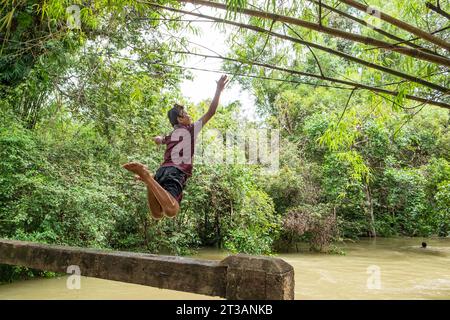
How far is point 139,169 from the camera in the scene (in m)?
2.51

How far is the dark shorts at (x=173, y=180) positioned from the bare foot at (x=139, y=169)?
433 mm

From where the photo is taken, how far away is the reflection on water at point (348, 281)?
21.7 feet

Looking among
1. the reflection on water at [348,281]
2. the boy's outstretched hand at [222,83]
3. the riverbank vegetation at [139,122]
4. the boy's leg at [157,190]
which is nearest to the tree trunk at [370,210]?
the riverbank vegetation at [139,122]

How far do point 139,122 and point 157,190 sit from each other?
6.17 metres

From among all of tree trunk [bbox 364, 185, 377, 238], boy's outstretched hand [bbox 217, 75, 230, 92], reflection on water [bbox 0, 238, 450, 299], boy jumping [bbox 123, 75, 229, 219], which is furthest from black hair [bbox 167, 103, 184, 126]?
tree trunk [bbox 364, 185, 377, 238]

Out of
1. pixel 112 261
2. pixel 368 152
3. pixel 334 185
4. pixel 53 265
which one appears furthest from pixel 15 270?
pixel 368 152

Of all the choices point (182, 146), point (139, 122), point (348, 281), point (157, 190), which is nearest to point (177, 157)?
point (182, 146)

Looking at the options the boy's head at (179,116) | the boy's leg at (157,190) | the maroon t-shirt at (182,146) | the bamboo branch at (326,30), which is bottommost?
the boy's leg at (157,190)

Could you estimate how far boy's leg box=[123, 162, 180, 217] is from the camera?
98.3 inches

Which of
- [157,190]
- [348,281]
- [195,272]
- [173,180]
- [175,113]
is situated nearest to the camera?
[195,272]

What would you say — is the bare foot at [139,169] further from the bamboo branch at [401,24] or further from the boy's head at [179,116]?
the bamboo branch at [401,24]

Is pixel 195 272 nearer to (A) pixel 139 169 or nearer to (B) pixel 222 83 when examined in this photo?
(A) pixel 139 169

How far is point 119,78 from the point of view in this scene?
731cm

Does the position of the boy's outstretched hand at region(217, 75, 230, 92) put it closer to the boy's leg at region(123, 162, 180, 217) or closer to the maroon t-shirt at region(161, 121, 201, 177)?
the maroon t-shirt at region(161, 121, 201, 177)
